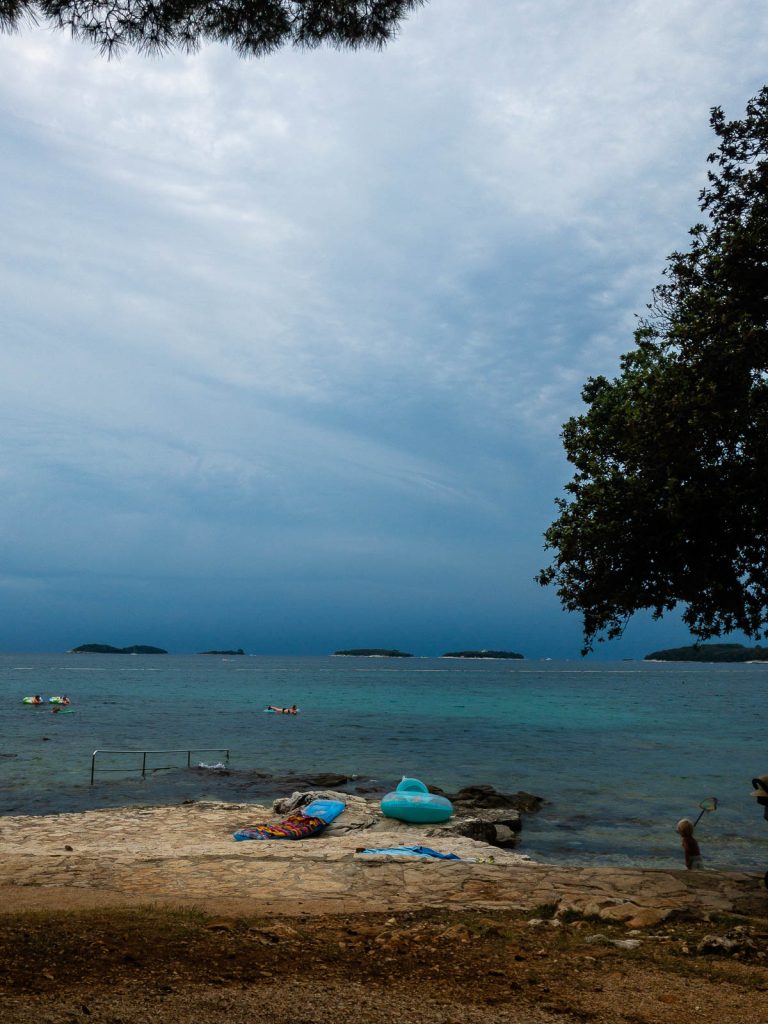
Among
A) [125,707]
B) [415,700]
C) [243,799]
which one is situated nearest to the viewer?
[243,799]

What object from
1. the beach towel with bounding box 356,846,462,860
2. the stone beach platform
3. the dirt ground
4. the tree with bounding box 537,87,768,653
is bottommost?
the beach towel with bounding box 356,846,462,860

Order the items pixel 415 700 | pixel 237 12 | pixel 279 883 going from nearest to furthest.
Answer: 1. pixel 237 12
2. pixel 279 883
3. pixel 415 700

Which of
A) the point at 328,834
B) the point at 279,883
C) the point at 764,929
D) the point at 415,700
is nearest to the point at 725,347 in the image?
the point at 764,929

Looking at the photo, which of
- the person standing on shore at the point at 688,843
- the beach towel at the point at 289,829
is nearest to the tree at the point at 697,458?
the person standing on shore at the point at 688,843

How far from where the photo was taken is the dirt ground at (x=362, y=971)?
5.16 metres

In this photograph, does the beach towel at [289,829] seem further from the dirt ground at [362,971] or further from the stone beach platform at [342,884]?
the dirt ground at [362,971]

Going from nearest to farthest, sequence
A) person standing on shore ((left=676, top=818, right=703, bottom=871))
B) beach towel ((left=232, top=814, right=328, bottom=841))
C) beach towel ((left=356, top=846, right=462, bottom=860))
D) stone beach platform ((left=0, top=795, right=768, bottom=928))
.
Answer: stone beach platform ((left=0, top=795, right=768, bottom=928)) → beach towel ((left=356, top=846, right=462, bottom=860)) → person standing on shore ((left=676, top=818, right=703, bottom=871)) → beach towel ((left=232, top=814, right=328, bottom=841))

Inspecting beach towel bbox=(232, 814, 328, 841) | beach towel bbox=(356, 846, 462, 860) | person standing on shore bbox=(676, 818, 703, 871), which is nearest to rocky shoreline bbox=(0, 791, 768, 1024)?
beach towel bbox=(356, 846, 462, 860)

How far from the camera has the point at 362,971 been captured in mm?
6066

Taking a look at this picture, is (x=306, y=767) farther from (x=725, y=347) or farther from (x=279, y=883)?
(x=725, y=347)

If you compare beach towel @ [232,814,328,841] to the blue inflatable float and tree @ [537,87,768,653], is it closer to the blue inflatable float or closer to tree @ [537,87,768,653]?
the blue inflatable float

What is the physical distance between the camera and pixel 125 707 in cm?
7244

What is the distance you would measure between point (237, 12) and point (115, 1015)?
8937 millimetres

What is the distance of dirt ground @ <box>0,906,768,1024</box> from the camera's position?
5.16m
